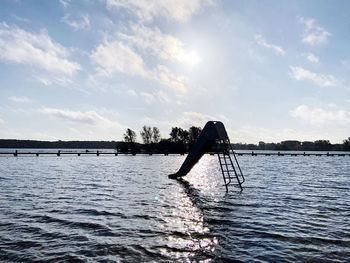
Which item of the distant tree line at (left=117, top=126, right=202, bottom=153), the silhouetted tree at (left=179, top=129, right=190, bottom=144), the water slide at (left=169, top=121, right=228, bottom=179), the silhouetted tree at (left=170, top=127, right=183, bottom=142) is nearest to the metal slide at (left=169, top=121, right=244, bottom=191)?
the water slide at (left=169, top=121, right=228, bottom=179)

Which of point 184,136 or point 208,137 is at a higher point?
point 184,136

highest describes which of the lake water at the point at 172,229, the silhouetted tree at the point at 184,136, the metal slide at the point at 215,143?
the silhouetted tree at the point at 184,136

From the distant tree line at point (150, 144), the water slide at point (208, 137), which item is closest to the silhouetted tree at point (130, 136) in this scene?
the distant tree line at point (150, 144)

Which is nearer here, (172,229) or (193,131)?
(172,229)

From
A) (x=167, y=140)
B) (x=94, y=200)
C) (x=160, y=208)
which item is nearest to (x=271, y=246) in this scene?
(x=160, y=208)

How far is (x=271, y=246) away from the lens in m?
8.09

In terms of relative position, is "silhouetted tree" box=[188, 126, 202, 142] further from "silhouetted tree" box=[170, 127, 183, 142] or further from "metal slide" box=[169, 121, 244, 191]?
"metal slide" box=[169, 121, 244, 191]

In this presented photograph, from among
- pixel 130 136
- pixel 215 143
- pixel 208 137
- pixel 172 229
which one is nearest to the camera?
pixel 172 229

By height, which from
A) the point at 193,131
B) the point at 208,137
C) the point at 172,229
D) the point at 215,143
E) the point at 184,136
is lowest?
the point at 172,229

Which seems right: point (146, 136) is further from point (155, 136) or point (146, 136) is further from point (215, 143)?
point (215, 143)

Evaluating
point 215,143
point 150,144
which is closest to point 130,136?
point 150,144

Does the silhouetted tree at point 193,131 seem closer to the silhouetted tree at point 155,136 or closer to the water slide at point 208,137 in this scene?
the silhouetted tree at point 155,136

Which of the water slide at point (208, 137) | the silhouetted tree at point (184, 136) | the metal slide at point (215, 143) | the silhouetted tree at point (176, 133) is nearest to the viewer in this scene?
the metal slide at point (215, 143)

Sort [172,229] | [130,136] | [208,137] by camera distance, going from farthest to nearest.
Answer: [130,136] < [208,137] < [172,229]
